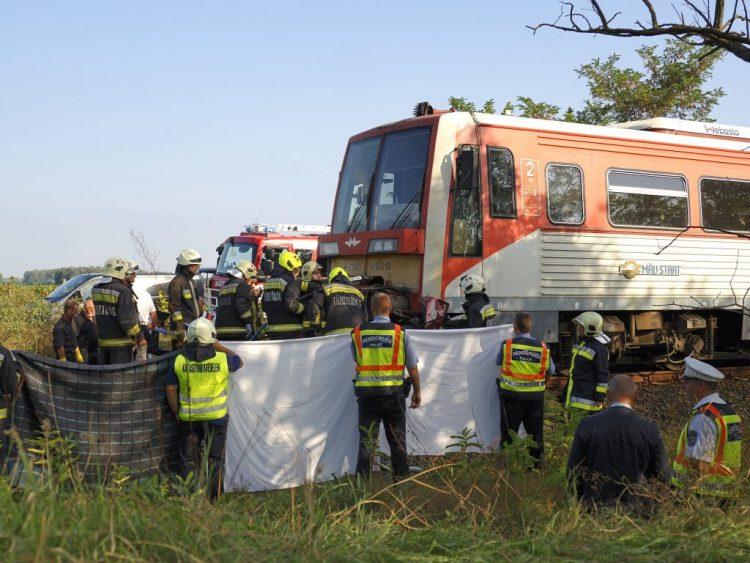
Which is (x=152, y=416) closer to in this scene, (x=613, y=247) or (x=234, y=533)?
(x=234, y=533)

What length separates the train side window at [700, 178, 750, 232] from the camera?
43.5ft

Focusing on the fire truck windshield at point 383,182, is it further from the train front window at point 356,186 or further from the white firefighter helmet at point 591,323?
the white firefighter helmet at point 591,323

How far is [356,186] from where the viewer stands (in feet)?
39.1

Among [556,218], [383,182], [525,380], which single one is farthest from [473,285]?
[556,218]

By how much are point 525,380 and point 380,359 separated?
155cm

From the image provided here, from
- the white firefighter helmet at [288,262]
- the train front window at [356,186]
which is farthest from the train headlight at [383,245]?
the white firefighter helmet at [288,262]

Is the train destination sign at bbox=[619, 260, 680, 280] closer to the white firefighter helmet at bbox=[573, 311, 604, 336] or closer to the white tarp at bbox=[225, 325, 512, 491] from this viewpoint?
the white tarp at bbox=[225, 325, 512, 491]

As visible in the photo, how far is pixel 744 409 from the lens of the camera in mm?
11211

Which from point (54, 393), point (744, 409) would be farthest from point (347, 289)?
point (744, 409)

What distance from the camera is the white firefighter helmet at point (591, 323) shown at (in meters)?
7.87

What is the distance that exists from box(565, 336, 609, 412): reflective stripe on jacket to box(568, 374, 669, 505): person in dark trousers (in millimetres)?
2482

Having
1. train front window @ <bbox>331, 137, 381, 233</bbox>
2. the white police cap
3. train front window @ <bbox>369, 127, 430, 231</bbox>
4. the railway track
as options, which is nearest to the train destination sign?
the railway track

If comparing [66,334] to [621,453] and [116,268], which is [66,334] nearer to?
[116,268]

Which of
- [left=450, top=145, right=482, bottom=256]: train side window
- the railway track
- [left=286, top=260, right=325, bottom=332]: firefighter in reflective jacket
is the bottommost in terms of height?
the railway track
